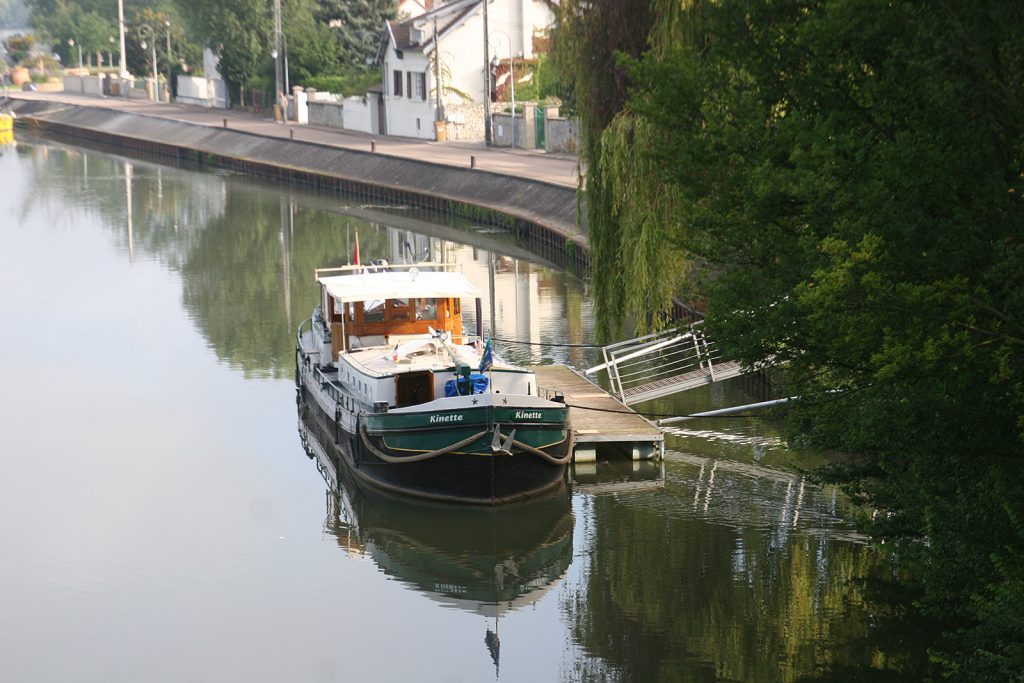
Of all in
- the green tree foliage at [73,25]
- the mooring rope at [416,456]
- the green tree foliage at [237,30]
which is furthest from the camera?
the green tree foliage at [73,25]

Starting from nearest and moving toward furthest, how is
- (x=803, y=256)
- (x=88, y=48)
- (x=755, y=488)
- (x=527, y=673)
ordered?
1. (x=803, y=256)
2. (x=527, y=673)
3. (x=755, y=488)
4. (x=88, y=48)

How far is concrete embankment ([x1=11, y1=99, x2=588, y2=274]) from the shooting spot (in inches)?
1977

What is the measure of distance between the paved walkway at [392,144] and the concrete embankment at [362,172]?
57 cm

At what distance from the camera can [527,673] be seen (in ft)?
59.2

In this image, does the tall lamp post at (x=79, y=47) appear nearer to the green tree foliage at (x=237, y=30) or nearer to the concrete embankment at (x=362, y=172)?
the concrete embankment at (x=362, y=172)

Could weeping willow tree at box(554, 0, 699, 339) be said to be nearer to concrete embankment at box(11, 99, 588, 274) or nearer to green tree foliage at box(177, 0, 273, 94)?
concrete embankment at box(11, 99, 588, 274)

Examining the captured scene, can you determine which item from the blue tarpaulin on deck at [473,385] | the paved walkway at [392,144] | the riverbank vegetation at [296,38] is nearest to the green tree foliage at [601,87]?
the blue tarpaulin on deck at [473,385]

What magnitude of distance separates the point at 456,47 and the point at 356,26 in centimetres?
1802

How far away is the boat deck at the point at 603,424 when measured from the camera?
80.8 ft

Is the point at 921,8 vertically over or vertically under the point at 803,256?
over

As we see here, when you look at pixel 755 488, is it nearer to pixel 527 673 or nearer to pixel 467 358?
pixel 467 358

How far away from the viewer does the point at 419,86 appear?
72.4m

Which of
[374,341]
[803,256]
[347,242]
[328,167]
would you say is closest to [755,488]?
[374,341]

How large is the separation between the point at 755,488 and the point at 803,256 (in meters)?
8.93
